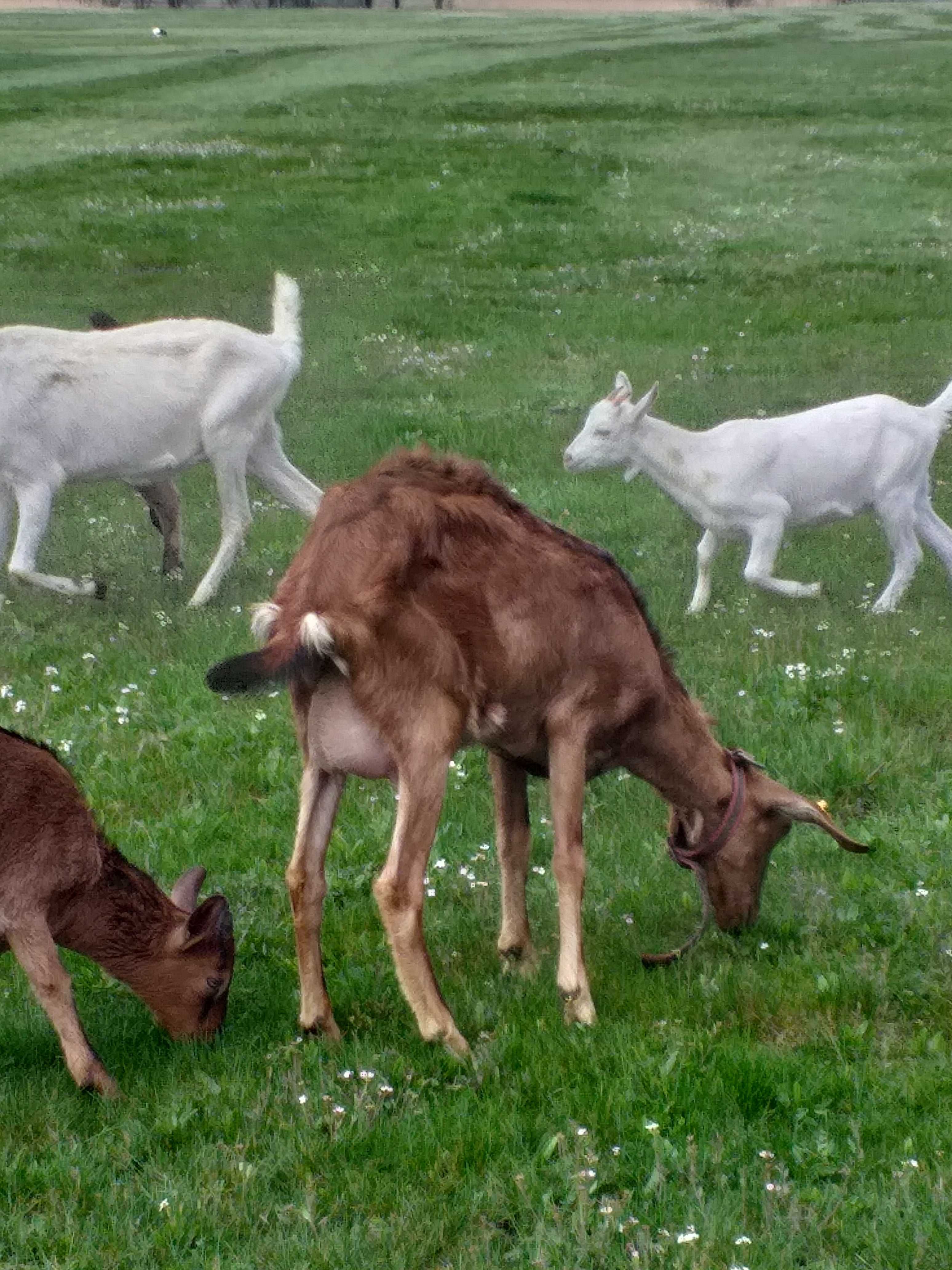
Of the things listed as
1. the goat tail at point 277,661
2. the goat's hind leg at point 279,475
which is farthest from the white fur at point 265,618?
the goat's hind leg at point 279,475

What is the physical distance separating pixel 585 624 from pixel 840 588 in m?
5.88

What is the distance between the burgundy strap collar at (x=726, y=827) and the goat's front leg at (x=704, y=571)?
13.1 feet

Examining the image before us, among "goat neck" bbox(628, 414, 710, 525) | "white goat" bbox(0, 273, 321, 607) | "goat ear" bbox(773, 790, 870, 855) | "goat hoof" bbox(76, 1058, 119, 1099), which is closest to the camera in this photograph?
"goat hoof" bbox(76, 1058, 119, 1099)

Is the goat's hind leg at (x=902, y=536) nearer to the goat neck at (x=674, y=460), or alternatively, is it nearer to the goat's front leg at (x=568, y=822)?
the goat neck at (x=674, y=460)

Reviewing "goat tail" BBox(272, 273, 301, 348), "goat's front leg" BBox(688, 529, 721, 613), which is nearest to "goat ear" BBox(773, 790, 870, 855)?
"goat's front leg" BBox(688, 529, 721, 613)

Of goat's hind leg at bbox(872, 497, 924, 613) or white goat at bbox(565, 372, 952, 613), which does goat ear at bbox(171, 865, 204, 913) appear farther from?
goat's hind leg at bbox(872, 497, 924, 613)

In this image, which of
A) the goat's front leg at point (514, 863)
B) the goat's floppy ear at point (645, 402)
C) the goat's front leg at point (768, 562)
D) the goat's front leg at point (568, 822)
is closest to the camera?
the goat's front leg at point (568, 822)

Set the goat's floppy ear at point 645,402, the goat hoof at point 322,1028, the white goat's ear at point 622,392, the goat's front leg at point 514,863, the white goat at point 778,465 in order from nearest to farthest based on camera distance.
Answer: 1. the goat hoof at point 322,1028
2. the goat's front leg at point 514,863
3. the goat's floppy ear at point 645,402
4. the white goat at point 778,465
5. the white goat's ear at point 622,392

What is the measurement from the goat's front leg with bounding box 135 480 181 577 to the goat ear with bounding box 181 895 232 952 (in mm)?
5801

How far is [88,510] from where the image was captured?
13203 millimetres

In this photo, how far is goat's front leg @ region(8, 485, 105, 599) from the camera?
32.4ft

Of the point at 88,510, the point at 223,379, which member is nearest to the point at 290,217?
the point at 88,510

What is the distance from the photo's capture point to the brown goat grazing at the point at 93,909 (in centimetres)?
509

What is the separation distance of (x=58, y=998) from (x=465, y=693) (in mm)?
1449
